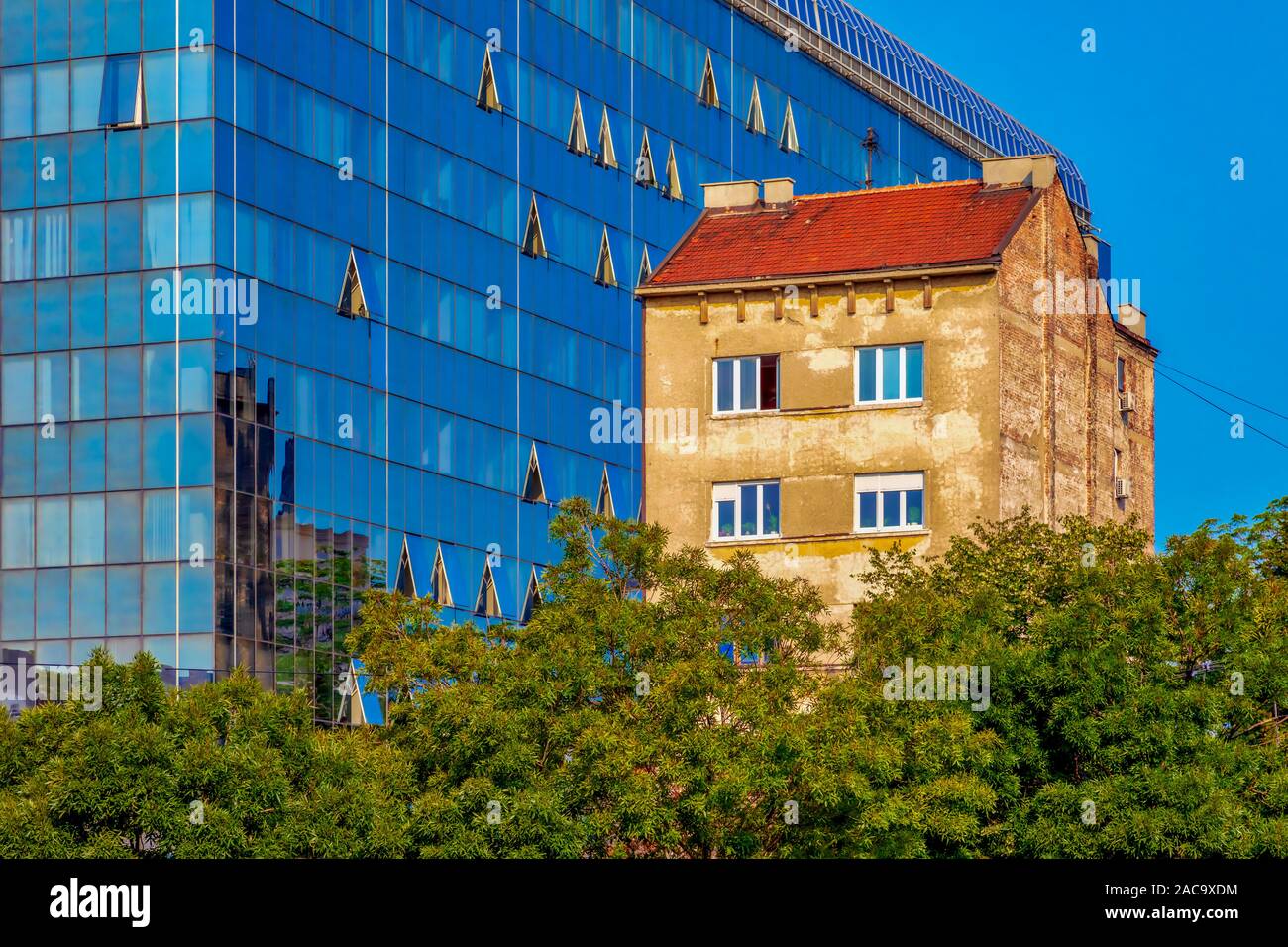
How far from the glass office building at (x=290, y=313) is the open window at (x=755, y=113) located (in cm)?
1307

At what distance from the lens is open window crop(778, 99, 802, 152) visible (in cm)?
13850

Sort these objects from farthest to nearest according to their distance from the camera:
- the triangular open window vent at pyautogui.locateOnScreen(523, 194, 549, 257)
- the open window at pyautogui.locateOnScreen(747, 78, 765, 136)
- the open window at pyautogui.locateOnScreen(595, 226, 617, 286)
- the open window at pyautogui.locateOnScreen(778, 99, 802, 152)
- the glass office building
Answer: the open window at pyautogui.locateOnScreen(778, 99, 802, 152)
the open window at pyautogui.locateOnScreen(747, 78, 765, 136)
the open window at pyautogui.locateOnScreen(595, 226, 617, 286)
the triangular open window vent at pyautogui.locateOnScreen(523, 194, 549, 257)
the glass office building

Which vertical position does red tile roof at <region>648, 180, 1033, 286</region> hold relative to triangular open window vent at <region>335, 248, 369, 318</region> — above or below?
below

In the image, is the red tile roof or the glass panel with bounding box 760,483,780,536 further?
the red tile roof

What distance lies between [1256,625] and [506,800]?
17.9m

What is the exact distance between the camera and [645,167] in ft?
418

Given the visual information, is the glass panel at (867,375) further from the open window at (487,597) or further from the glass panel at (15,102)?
the glass panel at (15,102)

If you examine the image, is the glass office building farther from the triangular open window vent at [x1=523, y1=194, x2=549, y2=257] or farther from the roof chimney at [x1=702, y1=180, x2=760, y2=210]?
the roof chimney at [x1=702, y1=180, x2=760, y2=210]

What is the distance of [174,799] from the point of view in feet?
180

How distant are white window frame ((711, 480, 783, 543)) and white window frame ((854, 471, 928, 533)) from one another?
232cm

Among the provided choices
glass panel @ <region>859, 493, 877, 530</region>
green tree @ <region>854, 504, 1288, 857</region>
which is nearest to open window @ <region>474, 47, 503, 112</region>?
glass panel @ <region>859, 493, 877, 530</region>
